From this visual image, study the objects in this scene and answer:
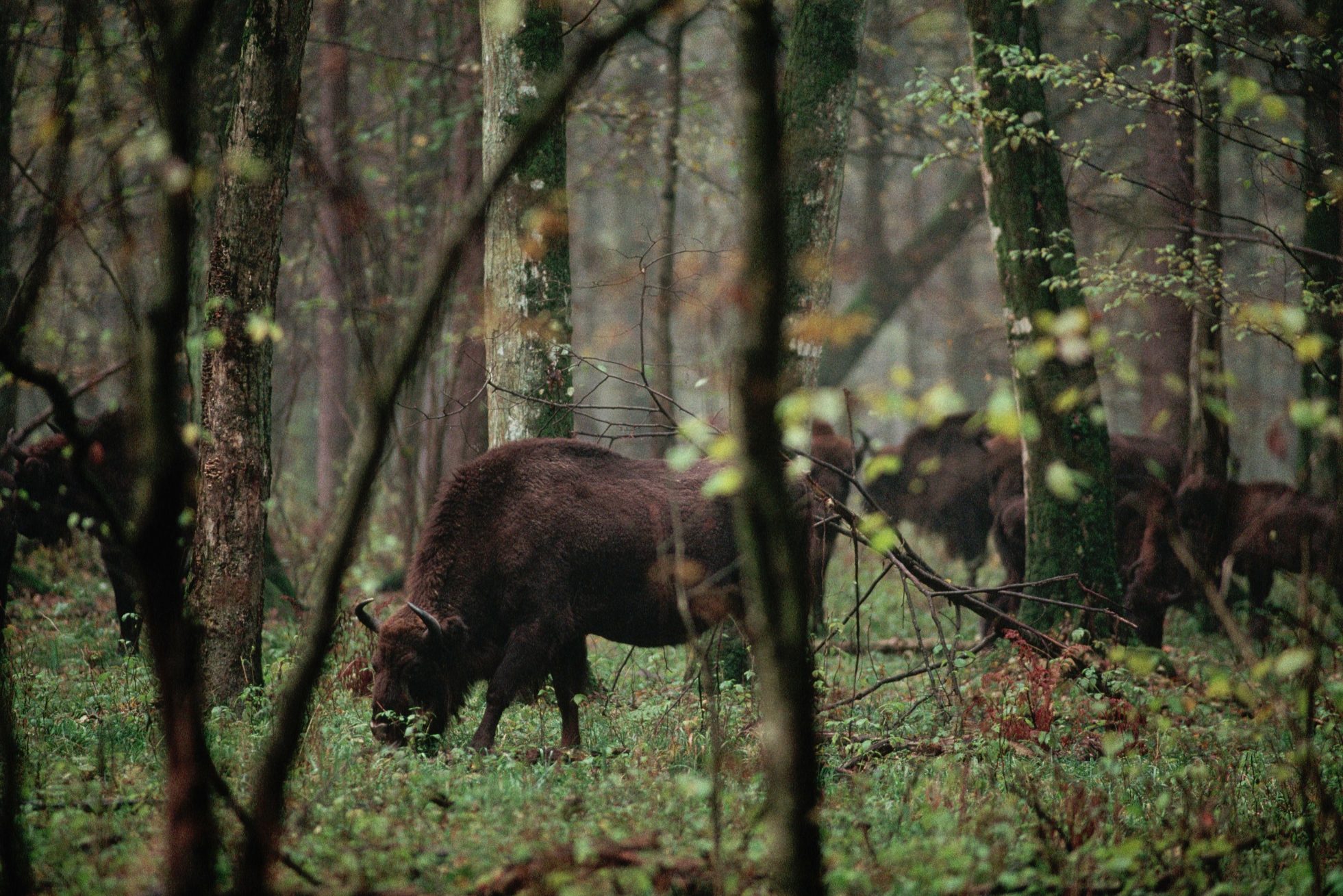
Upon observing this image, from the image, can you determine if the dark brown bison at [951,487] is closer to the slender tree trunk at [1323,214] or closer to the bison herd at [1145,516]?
the bison herd at [1145,516]

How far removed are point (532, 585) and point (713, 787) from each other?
12.5ft

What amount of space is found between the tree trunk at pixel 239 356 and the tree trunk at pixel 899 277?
15454 mm

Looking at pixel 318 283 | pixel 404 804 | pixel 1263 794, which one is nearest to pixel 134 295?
pixel 404 804

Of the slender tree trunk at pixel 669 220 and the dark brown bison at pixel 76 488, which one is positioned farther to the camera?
the slender tree trunk at pixel 669 220

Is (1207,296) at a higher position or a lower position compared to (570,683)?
higher

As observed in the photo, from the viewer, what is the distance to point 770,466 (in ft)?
8.96

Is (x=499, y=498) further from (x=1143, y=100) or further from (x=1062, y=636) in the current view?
(x=1143, y=100)

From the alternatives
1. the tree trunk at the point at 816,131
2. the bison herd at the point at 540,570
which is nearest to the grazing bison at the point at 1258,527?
the bison herd at the point at 540,570

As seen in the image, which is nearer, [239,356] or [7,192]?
[239,356]

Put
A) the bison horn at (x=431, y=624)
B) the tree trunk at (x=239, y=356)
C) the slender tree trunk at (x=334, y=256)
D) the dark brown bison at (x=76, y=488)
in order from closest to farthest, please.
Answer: the tree trunk at (x=239, y=356), the bison horn at (x=431, y=624), the dark brown bison at (x=76, y=488), the slender tree trunk at (x=334, y=256)

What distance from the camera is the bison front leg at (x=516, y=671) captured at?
7145mm

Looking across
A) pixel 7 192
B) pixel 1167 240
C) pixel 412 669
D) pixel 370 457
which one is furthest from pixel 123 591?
pixel 1167 240

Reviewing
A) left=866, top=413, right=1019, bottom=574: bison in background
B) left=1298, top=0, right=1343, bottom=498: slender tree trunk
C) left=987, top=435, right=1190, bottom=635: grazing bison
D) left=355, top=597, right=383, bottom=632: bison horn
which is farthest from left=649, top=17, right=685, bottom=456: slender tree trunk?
left=1298, top=0, right=1343, bottom=498: slender tree trunk

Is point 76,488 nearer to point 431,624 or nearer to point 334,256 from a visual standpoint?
point 334,256
